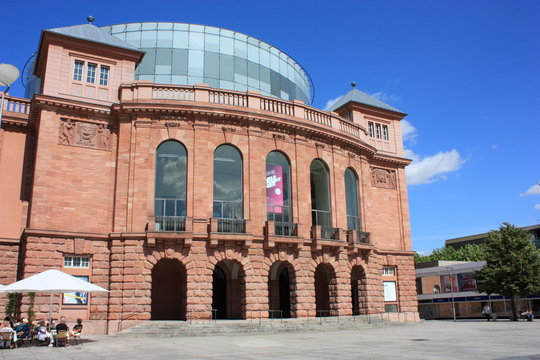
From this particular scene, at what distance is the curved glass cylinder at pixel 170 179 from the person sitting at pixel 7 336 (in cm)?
1156

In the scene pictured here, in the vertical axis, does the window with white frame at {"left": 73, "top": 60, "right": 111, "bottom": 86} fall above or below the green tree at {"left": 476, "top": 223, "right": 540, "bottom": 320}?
above

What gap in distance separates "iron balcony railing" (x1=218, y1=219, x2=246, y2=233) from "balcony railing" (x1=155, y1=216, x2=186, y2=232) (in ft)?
7.34

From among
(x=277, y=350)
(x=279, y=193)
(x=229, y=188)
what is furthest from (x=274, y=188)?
(x=277, y=350)

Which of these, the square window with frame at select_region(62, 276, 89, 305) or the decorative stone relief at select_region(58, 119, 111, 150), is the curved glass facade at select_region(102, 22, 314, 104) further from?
the square window with frame at select_region(62, 276, 89, 305)

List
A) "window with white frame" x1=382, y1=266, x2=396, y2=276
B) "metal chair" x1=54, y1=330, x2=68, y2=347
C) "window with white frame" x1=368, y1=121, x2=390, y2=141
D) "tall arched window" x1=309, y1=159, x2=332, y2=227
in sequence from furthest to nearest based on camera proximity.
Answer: "window with white frame" x1=368, y1=121, x2=390, y2=141
"window with white frame" x1=382, y1=266, x2=396, y2=276
"tall arched window" x1=309, y1=159, x2=332, y2=227
"metal chair" x1=54, y1=330, x2=68, y2=347

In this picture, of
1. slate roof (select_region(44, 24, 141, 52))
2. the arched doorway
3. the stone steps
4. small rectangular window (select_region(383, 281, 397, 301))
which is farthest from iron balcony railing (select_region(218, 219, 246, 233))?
small rectangular window (select_region(383, 281, 397, 301))

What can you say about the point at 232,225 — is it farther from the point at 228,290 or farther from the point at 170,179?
the point at 228,290

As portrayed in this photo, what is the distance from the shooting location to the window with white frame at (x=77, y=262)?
91.9 ft

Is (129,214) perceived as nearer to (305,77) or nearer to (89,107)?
(89,107)

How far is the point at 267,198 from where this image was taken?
1276 inches

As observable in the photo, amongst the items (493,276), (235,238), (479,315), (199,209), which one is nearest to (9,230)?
(199,209)

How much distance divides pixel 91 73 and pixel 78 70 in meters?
0.78

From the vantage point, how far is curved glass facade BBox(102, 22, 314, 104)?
135 feet

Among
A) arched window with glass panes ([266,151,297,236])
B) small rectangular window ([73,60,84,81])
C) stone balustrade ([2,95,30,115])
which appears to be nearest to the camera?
small rectangular window ([73,60,84,81])
